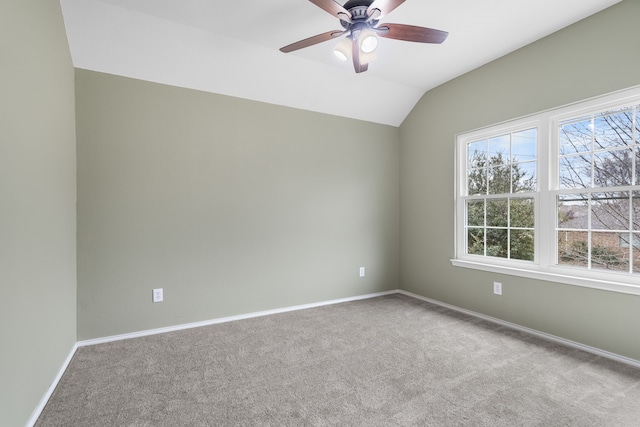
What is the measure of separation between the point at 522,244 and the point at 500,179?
0.70 meters

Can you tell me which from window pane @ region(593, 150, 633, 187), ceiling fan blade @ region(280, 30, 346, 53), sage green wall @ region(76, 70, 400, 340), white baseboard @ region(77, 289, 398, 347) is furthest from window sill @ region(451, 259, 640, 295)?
ceiling fan blade @ region(280, 30, 346, 53)

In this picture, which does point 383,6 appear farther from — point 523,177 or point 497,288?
point 497,288

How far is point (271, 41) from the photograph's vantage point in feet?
8.93

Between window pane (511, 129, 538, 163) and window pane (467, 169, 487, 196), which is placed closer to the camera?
window pane (511, 129, 538, 163)

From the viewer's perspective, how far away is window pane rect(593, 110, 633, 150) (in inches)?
91.3

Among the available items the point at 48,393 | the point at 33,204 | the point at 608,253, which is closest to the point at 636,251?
the point at 608,253

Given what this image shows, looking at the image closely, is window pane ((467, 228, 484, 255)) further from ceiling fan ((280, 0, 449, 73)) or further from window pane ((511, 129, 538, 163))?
ceiling fan ((280, 0, 449, 73))

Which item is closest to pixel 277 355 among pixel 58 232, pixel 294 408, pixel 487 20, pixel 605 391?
pixel 294 408

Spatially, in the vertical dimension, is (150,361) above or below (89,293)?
below

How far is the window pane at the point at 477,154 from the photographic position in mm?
3338

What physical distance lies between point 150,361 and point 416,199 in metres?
3.35

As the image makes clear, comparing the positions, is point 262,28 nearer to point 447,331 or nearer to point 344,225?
point 344,225

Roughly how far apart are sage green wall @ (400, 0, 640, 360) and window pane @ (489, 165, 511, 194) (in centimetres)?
42

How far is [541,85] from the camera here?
2723mm
